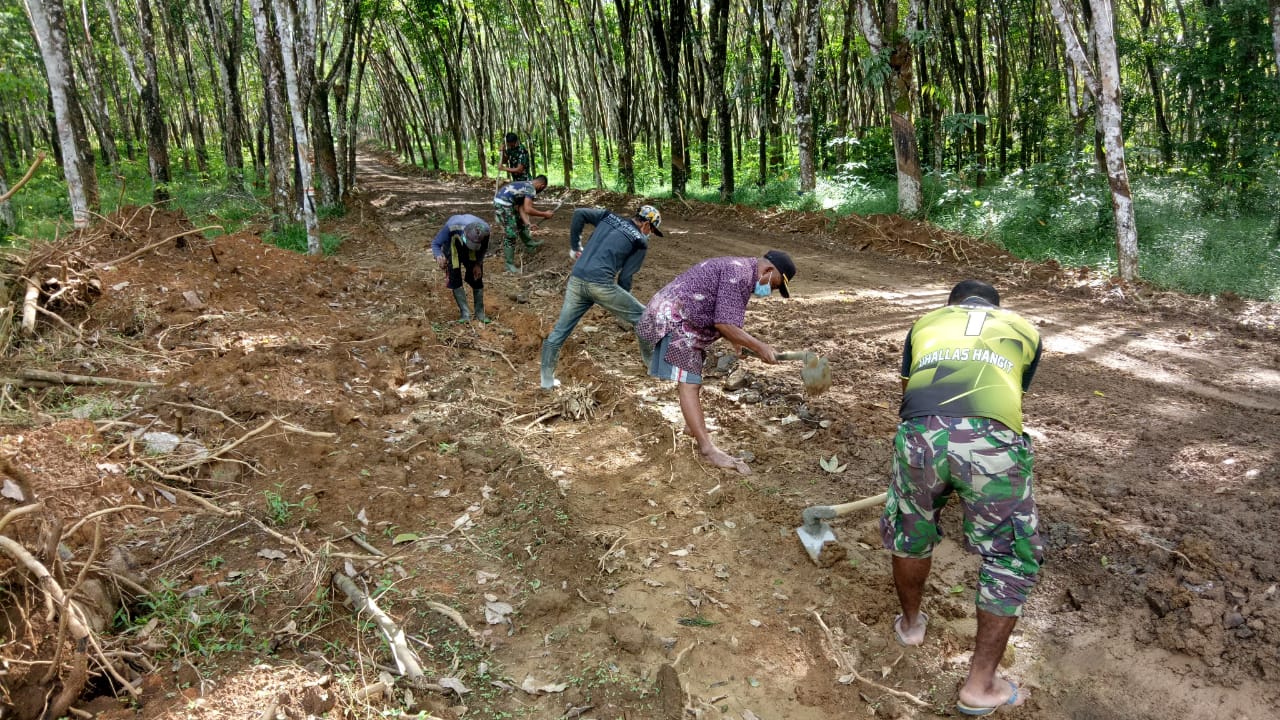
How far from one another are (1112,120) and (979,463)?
7.72m

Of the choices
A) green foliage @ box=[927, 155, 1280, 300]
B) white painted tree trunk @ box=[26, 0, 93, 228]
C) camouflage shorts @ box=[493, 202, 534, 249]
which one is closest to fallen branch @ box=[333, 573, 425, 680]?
white painted tree trunk @ box=[26, 0, 93, 228]

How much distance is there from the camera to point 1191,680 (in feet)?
9.72

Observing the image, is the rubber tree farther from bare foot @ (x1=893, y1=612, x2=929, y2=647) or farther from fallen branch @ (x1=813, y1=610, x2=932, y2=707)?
fallen branch @ (x1=813, y1=610, x2=932, y2=707)

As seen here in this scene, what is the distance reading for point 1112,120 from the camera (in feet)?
27.1

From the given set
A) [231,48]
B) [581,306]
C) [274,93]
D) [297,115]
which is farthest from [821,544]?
[231,48]

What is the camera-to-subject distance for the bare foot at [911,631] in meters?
3.31

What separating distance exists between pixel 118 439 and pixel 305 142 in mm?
7170

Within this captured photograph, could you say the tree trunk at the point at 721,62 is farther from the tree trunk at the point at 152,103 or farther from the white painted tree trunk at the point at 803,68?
the tree trunk at the point at 152,103

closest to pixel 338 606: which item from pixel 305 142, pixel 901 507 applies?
pixel 901 507

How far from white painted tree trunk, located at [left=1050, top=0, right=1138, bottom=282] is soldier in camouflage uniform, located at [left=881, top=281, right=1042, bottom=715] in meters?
7.10

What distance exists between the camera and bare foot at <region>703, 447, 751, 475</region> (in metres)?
4.86

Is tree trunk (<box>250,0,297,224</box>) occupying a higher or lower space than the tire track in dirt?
higher

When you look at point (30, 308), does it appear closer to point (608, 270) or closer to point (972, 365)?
point (608, 270)

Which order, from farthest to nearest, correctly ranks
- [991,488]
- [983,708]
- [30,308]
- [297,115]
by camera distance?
[297,115] → [30,308] → [983,708] → [991,488]
